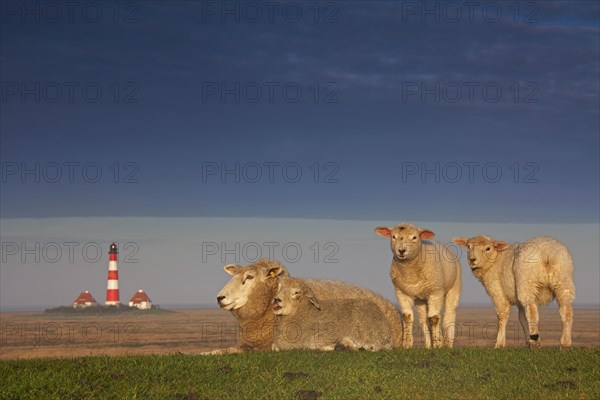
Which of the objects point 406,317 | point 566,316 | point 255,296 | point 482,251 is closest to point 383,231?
point 406,317

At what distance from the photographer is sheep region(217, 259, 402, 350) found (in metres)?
19.0

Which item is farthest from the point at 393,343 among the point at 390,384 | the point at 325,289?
the point at 390,384

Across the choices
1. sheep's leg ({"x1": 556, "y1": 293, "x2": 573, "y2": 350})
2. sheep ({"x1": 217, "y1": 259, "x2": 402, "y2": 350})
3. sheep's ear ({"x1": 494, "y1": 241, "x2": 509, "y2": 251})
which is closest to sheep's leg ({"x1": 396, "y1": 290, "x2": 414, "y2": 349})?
sheep ({"x1": 217, "y1": 259, "x2": 402, "y2": 350})

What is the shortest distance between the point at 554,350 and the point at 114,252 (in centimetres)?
7767

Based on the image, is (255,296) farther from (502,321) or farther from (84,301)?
(84,301)

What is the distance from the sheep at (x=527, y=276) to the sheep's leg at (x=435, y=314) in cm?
171

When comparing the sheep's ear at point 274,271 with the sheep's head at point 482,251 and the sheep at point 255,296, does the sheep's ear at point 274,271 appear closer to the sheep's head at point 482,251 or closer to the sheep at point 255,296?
the sheep at point 255,296

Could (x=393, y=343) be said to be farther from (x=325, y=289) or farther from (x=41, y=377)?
(x=41, y=377)

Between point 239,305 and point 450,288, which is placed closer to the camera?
point 239,305

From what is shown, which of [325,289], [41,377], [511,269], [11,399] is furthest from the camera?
[511,269]

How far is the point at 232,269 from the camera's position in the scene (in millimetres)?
19484

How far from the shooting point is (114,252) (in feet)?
299

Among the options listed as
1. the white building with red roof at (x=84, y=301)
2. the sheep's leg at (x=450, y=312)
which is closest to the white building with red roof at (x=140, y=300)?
the white building with red roof at (x=84, y=301)

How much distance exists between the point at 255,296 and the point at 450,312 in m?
7.06
